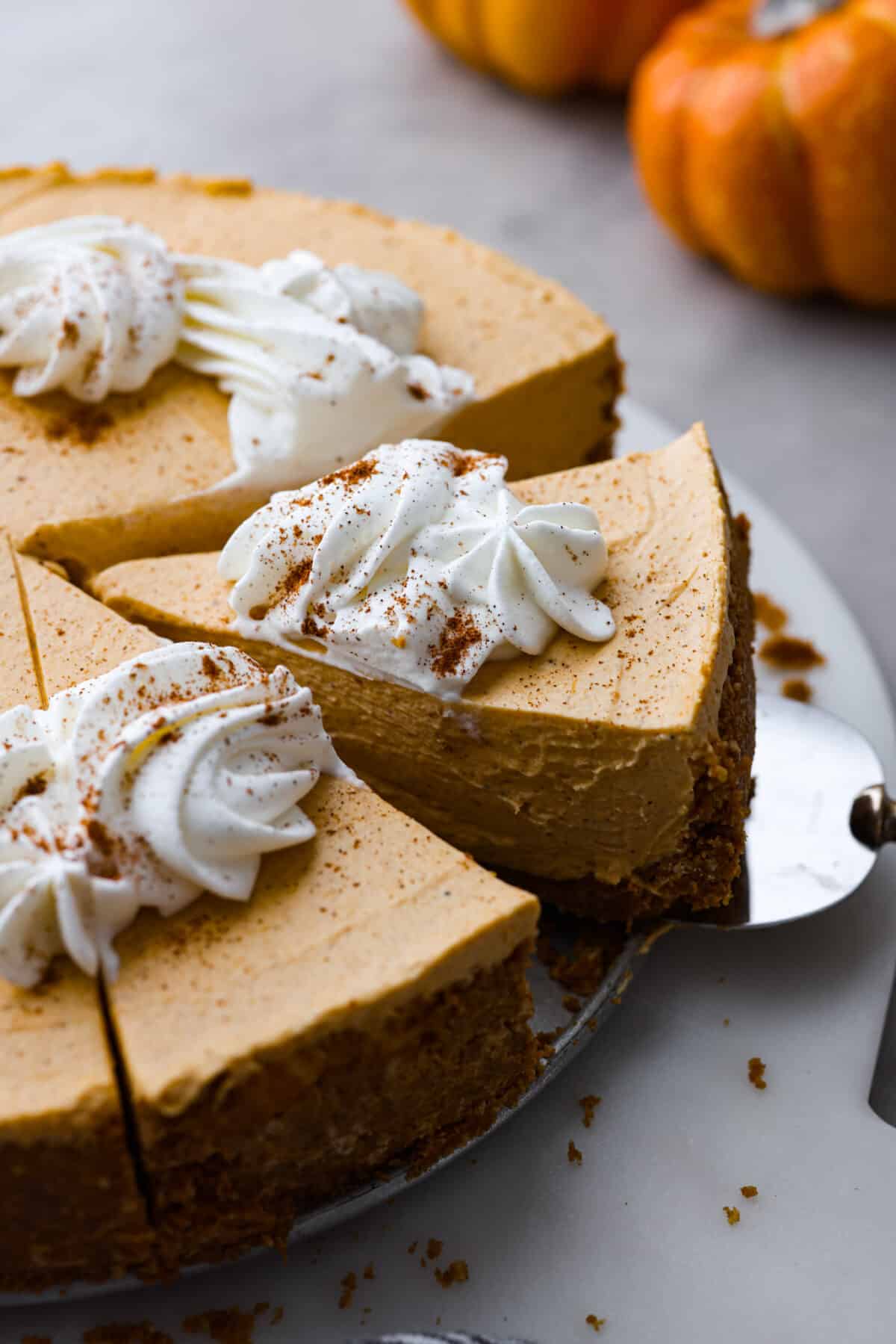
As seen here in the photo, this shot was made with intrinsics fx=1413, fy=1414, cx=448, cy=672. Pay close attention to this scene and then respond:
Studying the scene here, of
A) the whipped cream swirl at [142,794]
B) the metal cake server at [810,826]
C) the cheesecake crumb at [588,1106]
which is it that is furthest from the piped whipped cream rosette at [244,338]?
the cheesecake crumb at [588,1106]

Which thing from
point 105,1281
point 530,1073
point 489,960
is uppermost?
point 489,960

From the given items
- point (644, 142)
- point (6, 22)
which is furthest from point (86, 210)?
point (6, 22)

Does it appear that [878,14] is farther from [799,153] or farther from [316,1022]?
[316,1022]

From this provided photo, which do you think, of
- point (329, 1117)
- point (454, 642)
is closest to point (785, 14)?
point (454, 642)

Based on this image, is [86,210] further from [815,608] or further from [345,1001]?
[345,1001]

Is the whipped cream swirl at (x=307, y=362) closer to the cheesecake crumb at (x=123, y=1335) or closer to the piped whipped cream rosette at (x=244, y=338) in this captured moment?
the piped whipped cream rosette at (x=244, y=338)

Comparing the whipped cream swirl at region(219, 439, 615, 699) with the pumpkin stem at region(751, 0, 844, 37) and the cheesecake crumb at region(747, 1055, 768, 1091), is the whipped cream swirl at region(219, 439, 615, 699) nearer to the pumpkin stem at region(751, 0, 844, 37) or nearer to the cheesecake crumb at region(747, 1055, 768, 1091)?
the cheesecake crumb at region(747, 1055, 768, 1091)
